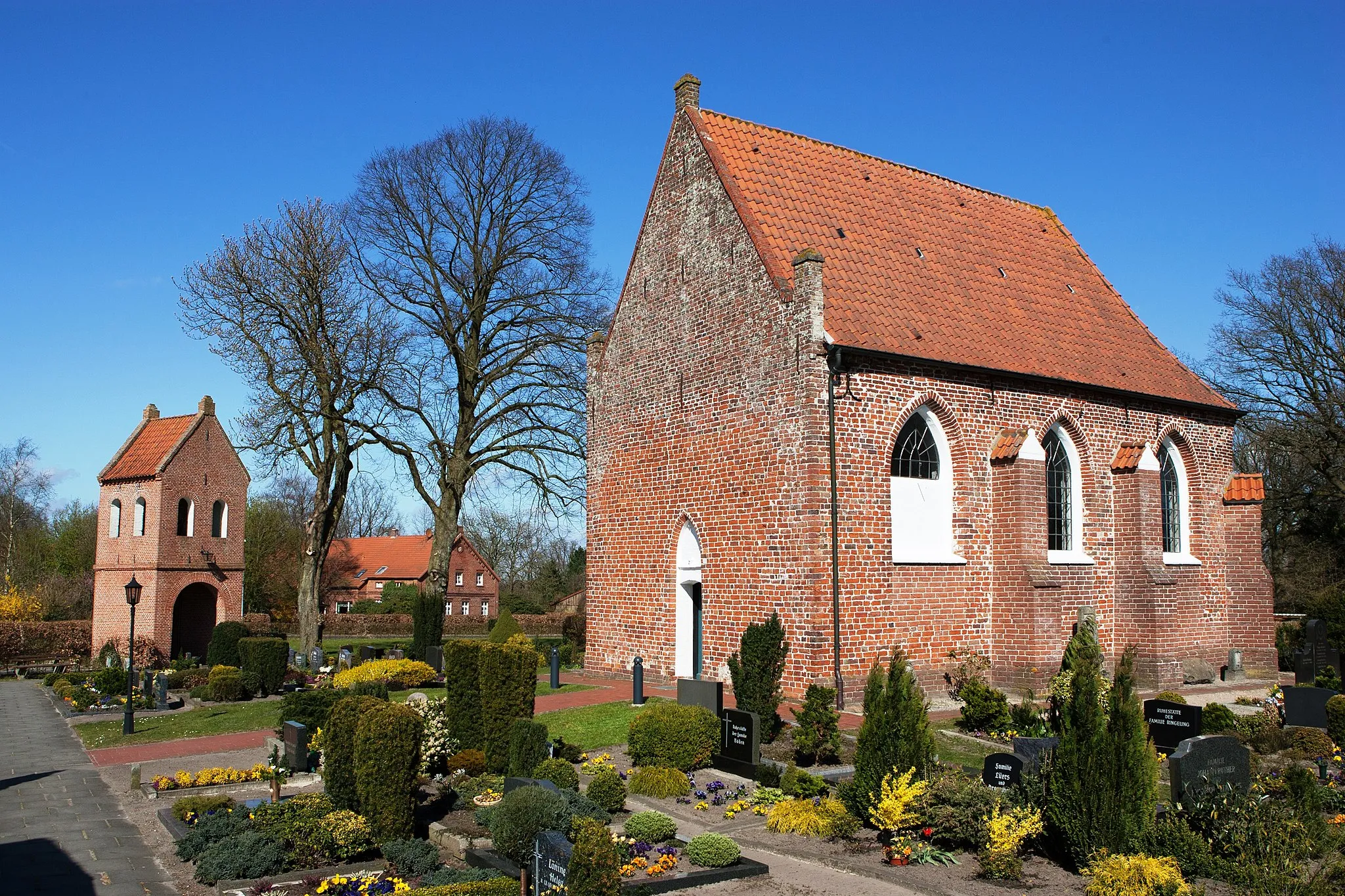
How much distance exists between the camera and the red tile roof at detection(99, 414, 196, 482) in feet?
115

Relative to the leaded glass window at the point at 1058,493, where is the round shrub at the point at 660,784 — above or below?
below

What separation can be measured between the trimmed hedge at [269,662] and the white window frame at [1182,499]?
2126 centimetres

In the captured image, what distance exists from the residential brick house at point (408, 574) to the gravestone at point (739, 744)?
4908 centimetres

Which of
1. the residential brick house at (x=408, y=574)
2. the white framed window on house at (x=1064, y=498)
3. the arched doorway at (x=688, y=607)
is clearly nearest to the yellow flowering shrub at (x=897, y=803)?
the arched doorway at (x=688, y=607)

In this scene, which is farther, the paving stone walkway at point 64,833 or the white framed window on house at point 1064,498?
the white framed window on house at point 1064,498

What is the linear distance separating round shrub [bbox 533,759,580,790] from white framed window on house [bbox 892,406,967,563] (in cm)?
939

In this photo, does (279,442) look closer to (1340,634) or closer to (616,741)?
(616,741)

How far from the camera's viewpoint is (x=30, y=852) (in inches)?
414

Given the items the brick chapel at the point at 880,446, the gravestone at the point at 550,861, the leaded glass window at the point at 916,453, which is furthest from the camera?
the leaded glass window at the point at 916,453

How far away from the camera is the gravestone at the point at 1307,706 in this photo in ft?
48.3

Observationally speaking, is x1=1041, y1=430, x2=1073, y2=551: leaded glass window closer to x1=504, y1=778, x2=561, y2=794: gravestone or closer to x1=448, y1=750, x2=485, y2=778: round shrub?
x1=448, y1=750, x2=485, y2=778: round shrub

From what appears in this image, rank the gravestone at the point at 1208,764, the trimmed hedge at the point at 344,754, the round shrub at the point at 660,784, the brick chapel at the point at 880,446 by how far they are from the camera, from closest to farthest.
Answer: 1. the gravestone at the point at 1208,764
2. the trimmed hedge at the point at 344,754
3. the round shrub at the point at 660,784
4. the brick chapel at the point at 880,446

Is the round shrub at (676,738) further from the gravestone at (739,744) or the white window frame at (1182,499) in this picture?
the white window frame at (1182,499)

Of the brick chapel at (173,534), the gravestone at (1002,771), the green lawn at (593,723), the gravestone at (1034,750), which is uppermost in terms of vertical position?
the brick chapel at (173,534)
